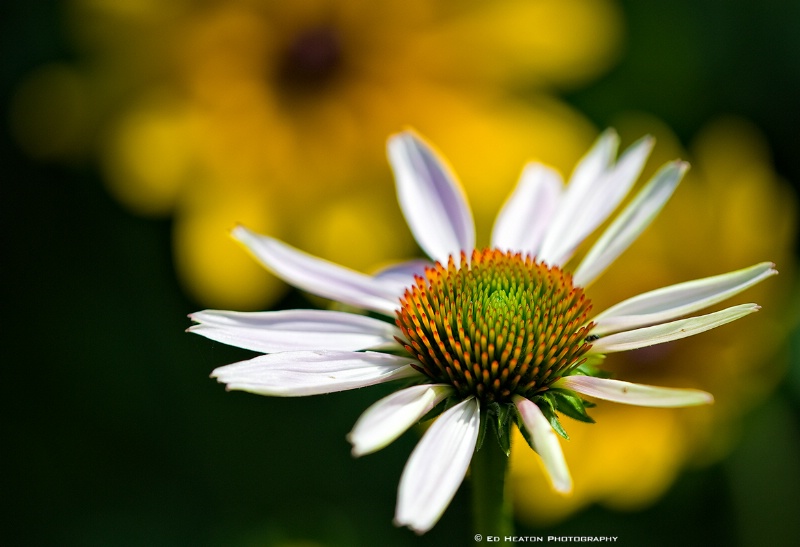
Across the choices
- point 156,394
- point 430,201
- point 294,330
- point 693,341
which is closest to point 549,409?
point 294,330

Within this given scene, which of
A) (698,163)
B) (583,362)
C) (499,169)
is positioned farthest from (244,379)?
(698,163)

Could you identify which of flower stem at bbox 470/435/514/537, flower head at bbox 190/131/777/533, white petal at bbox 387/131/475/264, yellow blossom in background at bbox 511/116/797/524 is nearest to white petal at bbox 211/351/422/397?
flower head at bbox 190/131/777/533

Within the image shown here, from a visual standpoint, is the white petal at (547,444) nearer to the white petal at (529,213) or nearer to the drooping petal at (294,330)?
the drooping petal at (294,330)

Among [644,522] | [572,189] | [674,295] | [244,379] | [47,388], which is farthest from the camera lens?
[47,388]

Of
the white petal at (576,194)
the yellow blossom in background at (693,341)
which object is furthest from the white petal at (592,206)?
the yellow blossom in background at (693,341)

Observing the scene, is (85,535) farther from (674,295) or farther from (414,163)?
(674,295)

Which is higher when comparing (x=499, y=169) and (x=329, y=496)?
(x=499, y=169)

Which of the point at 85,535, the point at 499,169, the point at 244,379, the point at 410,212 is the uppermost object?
the point at 499,169
